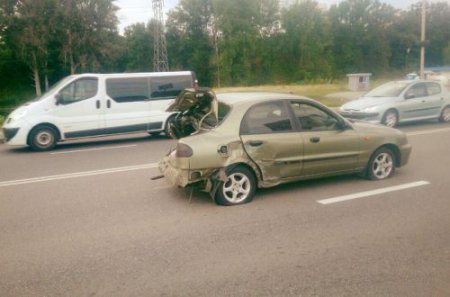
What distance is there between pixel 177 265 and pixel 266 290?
38.0 inches

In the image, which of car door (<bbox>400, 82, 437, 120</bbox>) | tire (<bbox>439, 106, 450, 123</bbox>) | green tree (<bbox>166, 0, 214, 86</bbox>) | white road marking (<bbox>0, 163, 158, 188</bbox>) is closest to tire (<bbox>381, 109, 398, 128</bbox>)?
car door (<bbox>400, 82, 437, 120</bbox>)

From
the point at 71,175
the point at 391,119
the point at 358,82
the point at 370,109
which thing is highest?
the point at 358,82

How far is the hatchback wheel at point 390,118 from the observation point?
1406cm

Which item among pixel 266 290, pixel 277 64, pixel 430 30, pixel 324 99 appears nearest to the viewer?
pixel 266 290

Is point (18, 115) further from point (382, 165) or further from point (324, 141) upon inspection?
point (382, 165)

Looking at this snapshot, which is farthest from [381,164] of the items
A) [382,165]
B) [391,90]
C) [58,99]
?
[58,99]

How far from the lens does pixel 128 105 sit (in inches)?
501

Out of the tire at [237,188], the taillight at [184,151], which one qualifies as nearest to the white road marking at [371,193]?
the tire at [237,188]

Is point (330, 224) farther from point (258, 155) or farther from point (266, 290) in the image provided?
point (266, 290)

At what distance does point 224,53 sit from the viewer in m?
67.2

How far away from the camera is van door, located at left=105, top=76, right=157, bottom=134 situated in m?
12.5

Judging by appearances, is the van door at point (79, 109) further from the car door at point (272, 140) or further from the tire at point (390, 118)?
the tire at point (390, 118)

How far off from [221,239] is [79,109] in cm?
843

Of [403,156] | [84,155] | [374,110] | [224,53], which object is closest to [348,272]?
[403,156]
